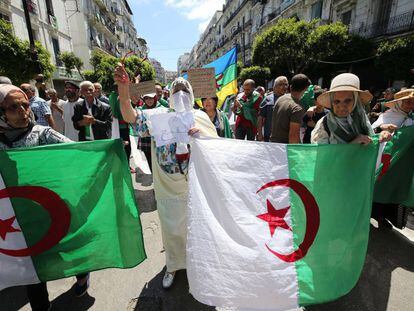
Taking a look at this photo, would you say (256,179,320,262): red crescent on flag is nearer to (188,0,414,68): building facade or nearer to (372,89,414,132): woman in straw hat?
(372,89,414,132): woman in straw hat

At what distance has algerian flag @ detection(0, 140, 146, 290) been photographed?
187cm

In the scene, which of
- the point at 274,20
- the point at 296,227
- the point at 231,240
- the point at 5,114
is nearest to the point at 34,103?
the point at 5,114

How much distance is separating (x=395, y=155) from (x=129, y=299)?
3190mm

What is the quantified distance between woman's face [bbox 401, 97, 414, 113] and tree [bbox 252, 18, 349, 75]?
16.1m

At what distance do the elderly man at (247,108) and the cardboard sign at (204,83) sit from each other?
2.35m

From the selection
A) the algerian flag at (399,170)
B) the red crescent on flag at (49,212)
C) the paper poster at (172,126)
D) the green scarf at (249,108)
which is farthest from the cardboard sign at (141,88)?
the green scarf at (249,108)

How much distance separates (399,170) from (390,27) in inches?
674

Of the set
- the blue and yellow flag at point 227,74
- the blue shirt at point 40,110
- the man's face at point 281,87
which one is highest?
the blue and yellow flag at point 227,74

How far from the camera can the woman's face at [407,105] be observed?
2893 mm

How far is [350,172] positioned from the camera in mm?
1989

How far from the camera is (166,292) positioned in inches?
93.9

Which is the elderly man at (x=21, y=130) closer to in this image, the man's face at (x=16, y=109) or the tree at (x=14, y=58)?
the man's face at (x=16, y=109)

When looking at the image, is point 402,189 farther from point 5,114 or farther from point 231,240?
point 5,114

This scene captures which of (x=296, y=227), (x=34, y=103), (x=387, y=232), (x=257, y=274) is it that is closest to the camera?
(x=257, y=274)
